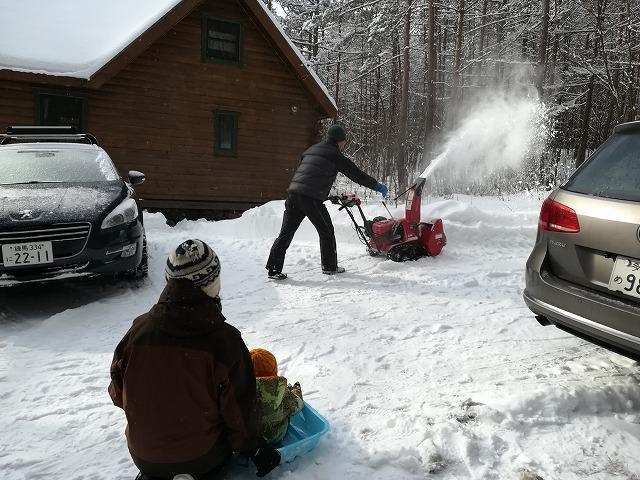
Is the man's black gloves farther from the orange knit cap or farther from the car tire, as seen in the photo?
the car tire

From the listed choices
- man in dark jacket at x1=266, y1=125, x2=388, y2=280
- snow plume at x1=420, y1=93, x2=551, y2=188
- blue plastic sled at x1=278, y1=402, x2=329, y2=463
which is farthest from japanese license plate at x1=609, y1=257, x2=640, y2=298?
snow plume at x1=420, y1=93, x2=551, y2=188

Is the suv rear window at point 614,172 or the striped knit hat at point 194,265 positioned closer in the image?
the striped knit hat at point 194,265

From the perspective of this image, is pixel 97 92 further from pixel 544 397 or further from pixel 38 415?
pixel 544 397

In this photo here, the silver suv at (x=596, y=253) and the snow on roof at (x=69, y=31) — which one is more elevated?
the snow on roof at (x=69, y=31)

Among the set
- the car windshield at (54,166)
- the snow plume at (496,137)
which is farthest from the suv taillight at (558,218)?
the snow plume at (496,137)

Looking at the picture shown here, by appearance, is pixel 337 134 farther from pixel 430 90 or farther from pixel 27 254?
pixel 430 90

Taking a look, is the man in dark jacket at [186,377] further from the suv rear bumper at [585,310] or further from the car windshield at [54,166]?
the car windshield at [54,166]

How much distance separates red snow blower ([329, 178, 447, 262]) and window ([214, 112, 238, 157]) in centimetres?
849

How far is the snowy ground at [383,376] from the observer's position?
2.49m

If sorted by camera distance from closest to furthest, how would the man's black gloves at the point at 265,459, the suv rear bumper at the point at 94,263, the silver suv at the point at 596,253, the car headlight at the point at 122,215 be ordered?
the man's black gloves at the point at 265,459 → the silver suv at the point at 596,253 → the suv rear bumper at the point at 94,263 → the car headlight at the point at 122,215

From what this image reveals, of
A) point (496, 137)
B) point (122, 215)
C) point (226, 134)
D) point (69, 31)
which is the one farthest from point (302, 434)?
point (69, 31)

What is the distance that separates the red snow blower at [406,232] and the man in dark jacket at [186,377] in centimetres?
461

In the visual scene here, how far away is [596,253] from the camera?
2816mm

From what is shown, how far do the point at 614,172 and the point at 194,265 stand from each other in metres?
2.61
